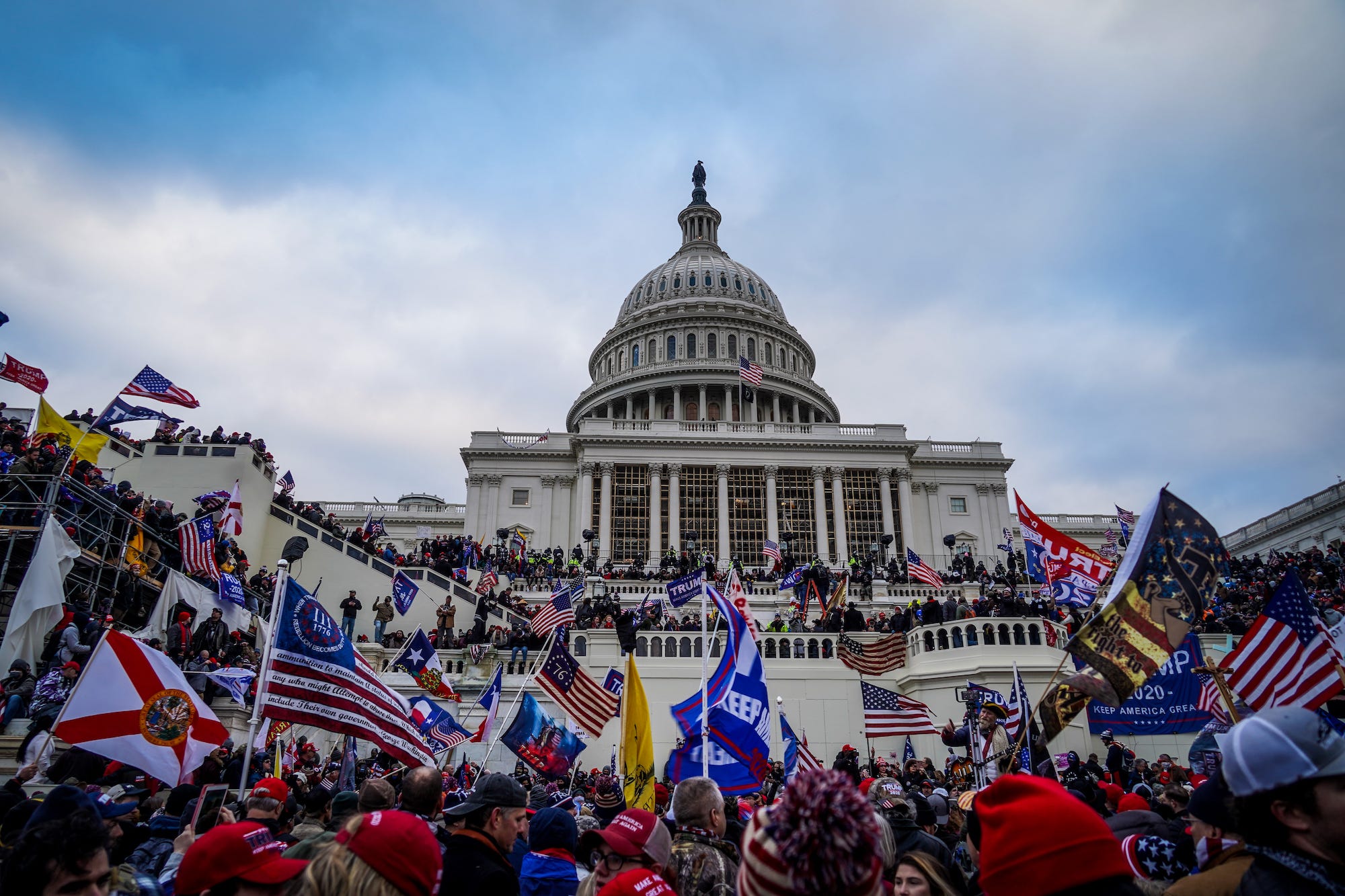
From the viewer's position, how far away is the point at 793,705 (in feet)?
79.6

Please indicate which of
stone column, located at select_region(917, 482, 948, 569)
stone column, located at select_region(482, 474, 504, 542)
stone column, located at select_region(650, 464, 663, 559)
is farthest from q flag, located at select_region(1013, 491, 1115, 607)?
stone column, located at select_region(482, 474, 504, 542)

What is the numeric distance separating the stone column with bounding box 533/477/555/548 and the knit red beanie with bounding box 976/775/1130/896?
55357mm

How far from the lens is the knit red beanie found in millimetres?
2842

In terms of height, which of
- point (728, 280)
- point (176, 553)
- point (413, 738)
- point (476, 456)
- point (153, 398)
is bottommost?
point (413, 738)

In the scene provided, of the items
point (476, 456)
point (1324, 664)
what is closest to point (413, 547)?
point (476, 456)

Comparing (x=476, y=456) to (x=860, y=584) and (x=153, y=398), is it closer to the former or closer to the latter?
(x=860, y=584)

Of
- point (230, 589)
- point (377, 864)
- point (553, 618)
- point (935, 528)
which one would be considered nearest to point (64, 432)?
point (230, 589)

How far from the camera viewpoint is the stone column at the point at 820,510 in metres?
54.8

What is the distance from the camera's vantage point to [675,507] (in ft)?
185

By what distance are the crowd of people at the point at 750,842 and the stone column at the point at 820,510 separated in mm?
48407

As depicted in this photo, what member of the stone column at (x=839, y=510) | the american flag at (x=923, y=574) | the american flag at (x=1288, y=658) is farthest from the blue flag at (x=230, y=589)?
the stone column at (x=839, y=510)

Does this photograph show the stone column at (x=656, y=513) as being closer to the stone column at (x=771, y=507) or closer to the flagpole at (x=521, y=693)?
the stone column at (x=771, y=507)

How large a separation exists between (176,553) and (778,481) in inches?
1574

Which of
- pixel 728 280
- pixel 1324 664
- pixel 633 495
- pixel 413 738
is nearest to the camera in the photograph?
pixel 1324 664
